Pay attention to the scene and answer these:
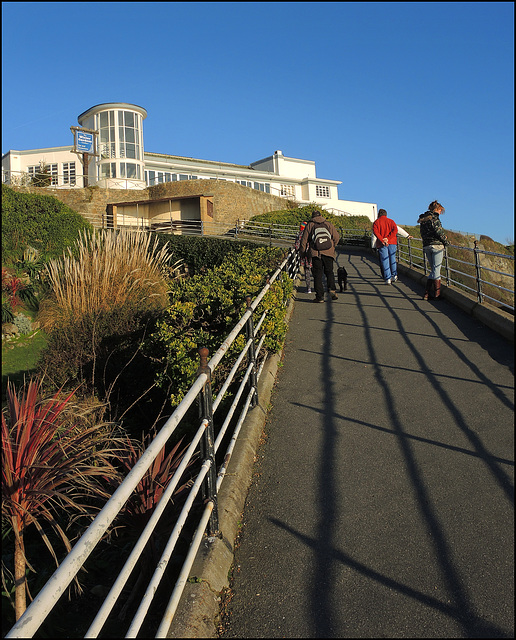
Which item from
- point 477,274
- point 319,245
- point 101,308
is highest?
point 319,245

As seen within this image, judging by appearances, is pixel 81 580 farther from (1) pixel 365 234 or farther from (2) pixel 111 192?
(2) pixel 111 192

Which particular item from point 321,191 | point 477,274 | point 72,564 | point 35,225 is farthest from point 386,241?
point 321,191

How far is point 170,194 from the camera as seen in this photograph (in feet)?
114

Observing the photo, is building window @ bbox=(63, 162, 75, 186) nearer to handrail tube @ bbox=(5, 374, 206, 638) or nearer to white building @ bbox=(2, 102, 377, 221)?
white building @ bbox=(2, 102, 377, 221)

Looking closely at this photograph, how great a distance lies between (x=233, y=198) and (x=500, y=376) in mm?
35183

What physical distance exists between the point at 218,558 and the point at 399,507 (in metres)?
1.43

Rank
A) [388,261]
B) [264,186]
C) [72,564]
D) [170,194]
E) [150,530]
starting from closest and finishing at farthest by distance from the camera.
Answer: [72,564] < [150,530] < [388,261] < [170,194] < [264,186]

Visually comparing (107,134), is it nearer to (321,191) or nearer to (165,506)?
(321,191)

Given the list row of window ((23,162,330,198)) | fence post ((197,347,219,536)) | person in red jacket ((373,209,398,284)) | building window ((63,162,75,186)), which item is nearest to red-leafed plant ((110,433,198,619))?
fence post ((197,347,219,536))

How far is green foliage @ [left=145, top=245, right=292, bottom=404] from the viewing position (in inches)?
215

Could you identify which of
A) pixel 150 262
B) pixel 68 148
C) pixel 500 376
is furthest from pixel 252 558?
pixel 68 148

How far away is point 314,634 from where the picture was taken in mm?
1562

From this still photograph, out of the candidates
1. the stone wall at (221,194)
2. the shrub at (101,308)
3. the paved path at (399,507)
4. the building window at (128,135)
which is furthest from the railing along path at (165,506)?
the building window at (128,135)

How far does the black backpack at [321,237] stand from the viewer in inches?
375
